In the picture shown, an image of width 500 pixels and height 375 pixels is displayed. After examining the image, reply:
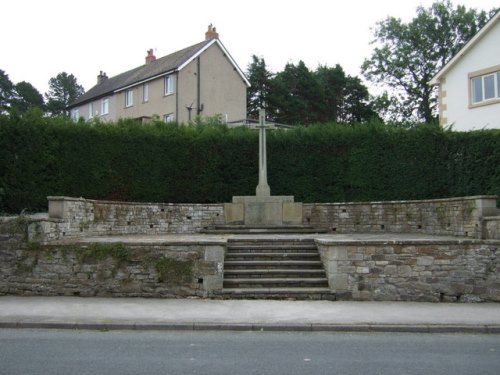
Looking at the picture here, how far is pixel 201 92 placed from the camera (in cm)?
3828

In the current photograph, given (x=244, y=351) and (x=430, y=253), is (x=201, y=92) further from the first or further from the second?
(x=244, y=351)

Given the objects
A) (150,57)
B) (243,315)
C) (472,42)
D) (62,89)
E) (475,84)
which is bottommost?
(243,315)

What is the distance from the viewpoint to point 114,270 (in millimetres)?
11211

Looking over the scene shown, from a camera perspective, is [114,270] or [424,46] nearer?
[114,270]

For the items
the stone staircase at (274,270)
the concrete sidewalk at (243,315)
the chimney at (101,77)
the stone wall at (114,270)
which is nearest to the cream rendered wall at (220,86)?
the chimney at (101,77)

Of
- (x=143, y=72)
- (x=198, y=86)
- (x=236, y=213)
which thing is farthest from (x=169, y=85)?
(x=236, y=213)

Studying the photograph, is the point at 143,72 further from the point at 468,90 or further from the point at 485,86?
the point at 485,86

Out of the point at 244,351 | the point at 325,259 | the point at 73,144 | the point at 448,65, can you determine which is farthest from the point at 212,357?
the point at 448,65

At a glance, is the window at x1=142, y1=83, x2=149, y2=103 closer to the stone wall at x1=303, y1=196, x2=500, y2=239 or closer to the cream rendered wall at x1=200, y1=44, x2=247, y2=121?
the cream rendered wall at x1=200, y1=44, x2=247, y2=121

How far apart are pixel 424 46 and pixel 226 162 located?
31.0 metres

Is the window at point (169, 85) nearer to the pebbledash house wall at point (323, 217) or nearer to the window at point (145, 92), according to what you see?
the window at point (145, 92)

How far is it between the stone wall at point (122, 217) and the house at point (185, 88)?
1741 centimetres

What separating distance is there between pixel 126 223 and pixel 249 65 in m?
38.3

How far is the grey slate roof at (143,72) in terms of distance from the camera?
3762 cm
